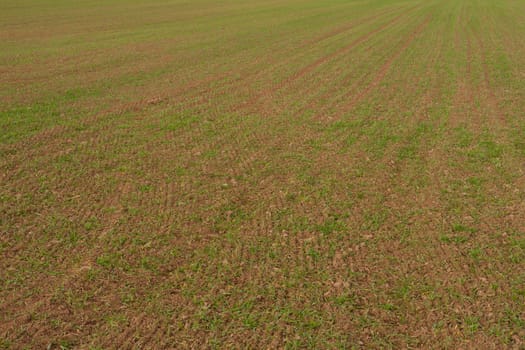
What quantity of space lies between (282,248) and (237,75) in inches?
491

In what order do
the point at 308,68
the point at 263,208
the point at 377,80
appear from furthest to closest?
the point at 308,68 → the point at 377,80 → the point at 263,208

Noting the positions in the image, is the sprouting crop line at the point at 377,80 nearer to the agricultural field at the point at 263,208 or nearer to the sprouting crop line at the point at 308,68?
the agricultural field at the point at 263,208

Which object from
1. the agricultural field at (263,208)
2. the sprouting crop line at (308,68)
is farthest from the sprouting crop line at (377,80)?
the sprouting crop line at (308,68)

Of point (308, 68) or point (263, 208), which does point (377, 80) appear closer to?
point (308, 68)

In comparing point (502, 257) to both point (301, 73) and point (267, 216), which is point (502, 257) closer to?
point (267, 216)

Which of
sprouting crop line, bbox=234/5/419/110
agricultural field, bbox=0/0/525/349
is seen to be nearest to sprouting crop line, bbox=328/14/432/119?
agricultural field, bbox=0/0/525/349

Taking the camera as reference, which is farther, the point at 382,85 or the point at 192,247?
the point at 382,85

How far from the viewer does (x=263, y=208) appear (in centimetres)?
786

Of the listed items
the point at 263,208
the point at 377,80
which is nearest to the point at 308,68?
the point at 377,80

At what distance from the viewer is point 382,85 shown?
630 inches

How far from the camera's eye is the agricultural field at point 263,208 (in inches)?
211

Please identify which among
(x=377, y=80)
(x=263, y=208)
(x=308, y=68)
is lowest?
(x=263, y=208)

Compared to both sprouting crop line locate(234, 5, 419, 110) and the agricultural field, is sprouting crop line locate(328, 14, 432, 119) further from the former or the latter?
sprouting crop line locate(234, 5, 419, 110)

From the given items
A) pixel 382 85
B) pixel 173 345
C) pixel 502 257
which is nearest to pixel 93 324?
pixel 173 345
